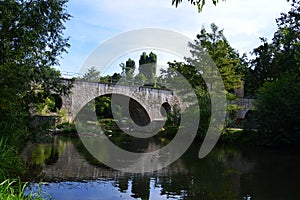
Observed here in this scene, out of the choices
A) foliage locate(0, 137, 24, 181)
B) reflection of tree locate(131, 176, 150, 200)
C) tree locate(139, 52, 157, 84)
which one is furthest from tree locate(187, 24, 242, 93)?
tree locate(139, 52, 157, 84)

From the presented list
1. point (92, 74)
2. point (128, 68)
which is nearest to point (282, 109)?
point (92, 74)

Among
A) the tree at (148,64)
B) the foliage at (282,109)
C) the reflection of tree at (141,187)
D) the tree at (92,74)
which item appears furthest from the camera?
the tree at (148,64)

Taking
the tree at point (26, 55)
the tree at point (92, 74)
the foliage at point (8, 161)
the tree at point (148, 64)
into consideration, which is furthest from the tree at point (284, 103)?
the tree at point (148, 64)

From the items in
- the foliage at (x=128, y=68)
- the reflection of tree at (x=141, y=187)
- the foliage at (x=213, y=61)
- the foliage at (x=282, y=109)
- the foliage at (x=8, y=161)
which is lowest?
the reflection of tree at (x=141, y=187)

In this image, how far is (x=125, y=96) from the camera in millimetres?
28625

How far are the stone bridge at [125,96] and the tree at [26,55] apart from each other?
14.0 m

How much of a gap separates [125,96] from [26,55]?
67.0 ft

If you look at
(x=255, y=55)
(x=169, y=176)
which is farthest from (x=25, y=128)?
(x=255, y=55)

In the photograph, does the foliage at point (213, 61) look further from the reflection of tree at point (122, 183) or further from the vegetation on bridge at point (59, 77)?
the reflection of tree at point (122, 183)

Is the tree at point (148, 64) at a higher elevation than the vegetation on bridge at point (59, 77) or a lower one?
higher

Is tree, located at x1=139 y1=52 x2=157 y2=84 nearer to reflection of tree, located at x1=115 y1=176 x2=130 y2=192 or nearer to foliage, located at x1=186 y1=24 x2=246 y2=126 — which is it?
foliage, located at x1=186 y1=24 x2=246 y2=126

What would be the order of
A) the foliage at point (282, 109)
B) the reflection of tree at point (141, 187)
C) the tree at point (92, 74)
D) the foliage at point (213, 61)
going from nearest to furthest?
the reflection of tree at point (141, 187) < the foliage at point (282, 109) < the foliage at point (213, 61) < the tree at point (92, 74)

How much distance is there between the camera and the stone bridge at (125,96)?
80.9 ft

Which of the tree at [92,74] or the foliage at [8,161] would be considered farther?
the tree at [92,74]
